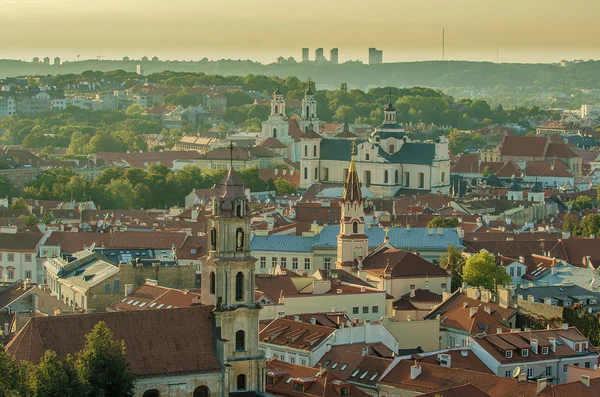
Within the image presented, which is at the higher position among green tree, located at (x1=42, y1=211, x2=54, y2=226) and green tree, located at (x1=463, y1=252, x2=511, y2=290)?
green tree, located at (x1=463, y1=252, x2=511, y2=290)

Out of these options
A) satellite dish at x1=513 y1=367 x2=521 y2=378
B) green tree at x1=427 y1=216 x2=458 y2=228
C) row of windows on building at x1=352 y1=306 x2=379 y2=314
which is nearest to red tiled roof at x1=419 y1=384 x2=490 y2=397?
satellite dish at x1=513 y1=367 x2=521 y2=378

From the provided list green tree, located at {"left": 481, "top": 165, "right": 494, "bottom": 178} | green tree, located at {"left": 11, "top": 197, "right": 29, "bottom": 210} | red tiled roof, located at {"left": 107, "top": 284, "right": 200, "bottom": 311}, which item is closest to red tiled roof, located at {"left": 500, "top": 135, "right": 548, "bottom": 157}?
green tree, located at {"left": 481, "top": 165, "right": 494, "bottom": 178}

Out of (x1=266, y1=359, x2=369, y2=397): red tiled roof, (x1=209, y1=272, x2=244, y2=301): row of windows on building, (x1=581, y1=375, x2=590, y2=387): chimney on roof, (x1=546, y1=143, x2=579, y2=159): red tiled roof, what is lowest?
(x1=546, y1=143, x2=579, y2=159): red tiled roof

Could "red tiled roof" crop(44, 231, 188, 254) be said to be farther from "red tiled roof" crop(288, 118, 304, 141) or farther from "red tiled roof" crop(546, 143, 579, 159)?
"red tiled roof" crop(546, 143, 579, 159)

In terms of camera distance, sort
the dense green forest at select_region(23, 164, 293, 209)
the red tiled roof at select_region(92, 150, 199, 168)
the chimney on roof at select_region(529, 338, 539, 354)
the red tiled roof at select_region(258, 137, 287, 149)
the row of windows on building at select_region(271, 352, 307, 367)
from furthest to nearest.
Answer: the red tiled roof at select_region(258, 137, 287, 149) → the red tiled roof at select_region(92, 150, 199, 168) → the dense green forest at select_region(23, 164, 293, 209) → the chimney on roof at select_region(529, 338, 539, 354) → the row of windows on building at select_region(271, 352, 307, 367)

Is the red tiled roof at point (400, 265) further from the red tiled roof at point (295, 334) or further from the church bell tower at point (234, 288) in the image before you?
the church bell tower at point (234, 288)

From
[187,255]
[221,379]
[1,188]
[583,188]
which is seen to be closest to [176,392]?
[221,379]

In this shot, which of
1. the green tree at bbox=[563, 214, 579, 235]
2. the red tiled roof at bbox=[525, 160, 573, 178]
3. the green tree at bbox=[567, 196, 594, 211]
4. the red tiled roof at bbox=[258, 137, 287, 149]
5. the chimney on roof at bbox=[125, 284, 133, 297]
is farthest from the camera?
the red tiled roof at bbox=[258, 137, 287, 149]

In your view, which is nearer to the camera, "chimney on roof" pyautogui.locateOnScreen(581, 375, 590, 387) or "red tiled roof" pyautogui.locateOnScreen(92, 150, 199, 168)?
"chimney on roof" pyautogui.locateOnScreen(581, 375, 590, 387)
